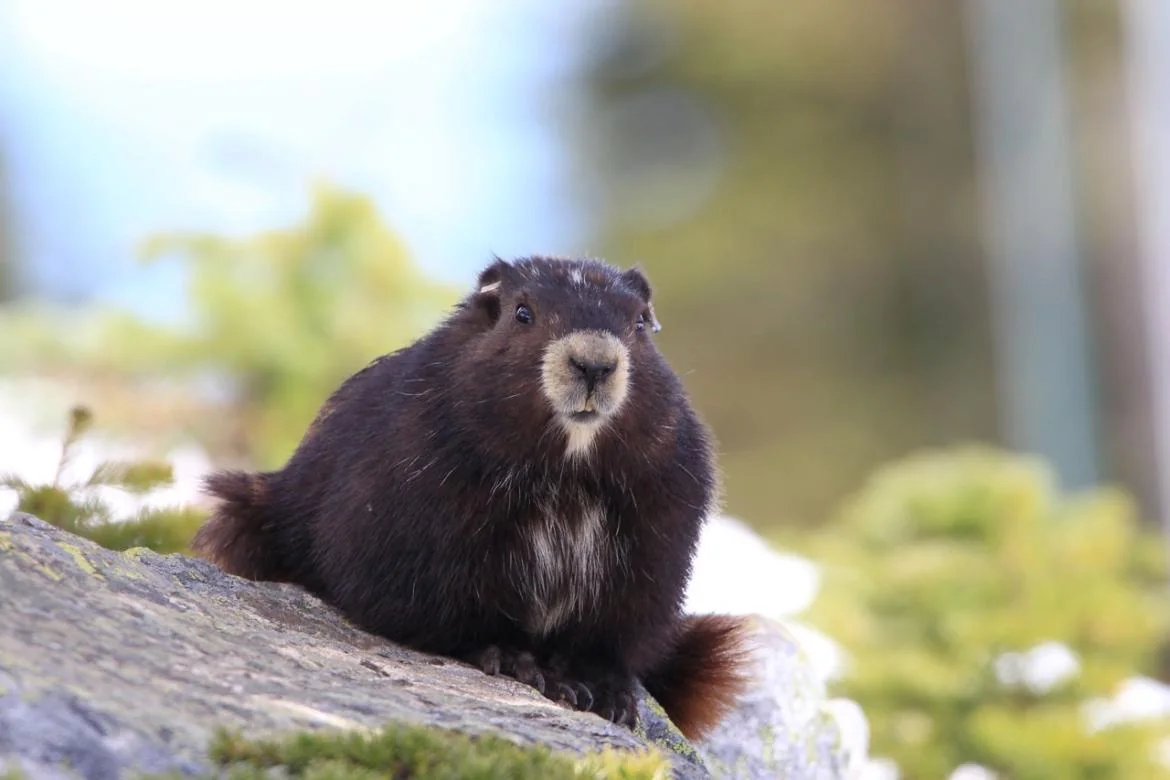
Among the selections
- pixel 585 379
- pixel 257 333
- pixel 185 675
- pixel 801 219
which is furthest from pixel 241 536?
pixel 801 219

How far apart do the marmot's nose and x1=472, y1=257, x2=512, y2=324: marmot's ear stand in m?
0.49

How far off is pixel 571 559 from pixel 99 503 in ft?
5.77

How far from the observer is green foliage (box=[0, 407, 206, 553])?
4.66 m

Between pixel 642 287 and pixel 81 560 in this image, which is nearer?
pixel 81 560

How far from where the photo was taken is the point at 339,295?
361 inches

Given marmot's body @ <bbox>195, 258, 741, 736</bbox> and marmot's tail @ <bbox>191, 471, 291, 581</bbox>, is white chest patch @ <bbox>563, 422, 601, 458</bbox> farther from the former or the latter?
marmot's tail @ <bbox>191, 471, 291, 581</bbox>

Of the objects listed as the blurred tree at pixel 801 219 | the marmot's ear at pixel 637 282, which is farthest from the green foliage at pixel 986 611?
the blurred tree at pixel 801 219

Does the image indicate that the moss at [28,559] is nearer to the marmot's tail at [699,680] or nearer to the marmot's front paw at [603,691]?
the marmot's front paw at [603,691]

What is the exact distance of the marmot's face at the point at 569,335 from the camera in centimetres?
378

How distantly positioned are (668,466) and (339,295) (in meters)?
5.52

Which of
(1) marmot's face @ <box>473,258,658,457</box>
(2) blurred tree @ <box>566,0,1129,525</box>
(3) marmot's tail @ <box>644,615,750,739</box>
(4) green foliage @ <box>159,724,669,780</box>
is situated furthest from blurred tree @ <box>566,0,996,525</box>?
(4) green foliage @ <box>159,724,669,780</box>

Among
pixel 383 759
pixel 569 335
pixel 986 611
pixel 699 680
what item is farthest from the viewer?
pixel 986 611

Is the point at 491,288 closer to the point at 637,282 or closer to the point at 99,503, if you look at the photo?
the point at 637,282

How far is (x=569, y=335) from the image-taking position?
388cm
